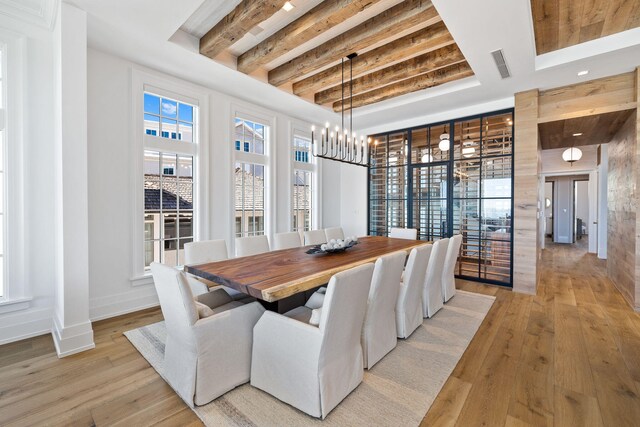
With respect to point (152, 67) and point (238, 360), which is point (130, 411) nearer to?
point (238, 360)

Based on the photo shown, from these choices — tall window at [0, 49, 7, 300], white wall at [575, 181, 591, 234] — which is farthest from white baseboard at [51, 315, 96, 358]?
white wall at [575, 181, 591, 234]

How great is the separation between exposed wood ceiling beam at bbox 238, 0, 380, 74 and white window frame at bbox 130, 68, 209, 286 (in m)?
0.88

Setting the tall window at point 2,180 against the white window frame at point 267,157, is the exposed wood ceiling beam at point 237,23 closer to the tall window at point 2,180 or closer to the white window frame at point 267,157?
the white window frame at point 267,157

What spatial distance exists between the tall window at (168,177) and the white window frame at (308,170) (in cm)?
180

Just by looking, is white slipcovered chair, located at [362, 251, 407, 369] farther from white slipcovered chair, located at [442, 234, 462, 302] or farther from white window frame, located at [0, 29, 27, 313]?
white window frame, located at [0, 29, 27, 313]

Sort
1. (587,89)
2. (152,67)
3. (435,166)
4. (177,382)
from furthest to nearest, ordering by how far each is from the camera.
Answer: (435,166) < (587,89) < (152,67) < (177,382)

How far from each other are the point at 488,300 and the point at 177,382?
12.1ft

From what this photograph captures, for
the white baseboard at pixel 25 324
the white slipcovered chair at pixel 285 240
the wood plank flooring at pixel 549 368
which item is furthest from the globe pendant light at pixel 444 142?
the white baseboard at pixel 25 324

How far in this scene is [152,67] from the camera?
3436 millimetres

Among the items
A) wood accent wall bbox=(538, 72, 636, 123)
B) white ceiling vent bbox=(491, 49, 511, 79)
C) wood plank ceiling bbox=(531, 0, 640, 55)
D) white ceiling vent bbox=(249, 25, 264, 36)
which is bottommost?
wood accent wall bbox=(538, 72, 636, 123)

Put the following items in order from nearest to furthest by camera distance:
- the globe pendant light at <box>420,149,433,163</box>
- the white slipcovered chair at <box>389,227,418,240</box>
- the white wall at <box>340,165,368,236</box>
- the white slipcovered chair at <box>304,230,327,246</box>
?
the white slipcovered chair at <box>304,230,327,246</box>, the white slipcovered chair at <box>389,227,418,240</box>, the globe pendant light at <box>420,149,433,163</box>, the white wall at <box>340,165,368,236</box>

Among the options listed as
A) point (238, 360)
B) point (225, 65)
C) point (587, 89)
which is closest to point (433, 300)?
point (238, 360)

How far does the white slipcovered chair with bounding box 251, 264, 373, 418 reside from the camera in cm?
162

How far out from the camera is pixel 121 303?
325cm
